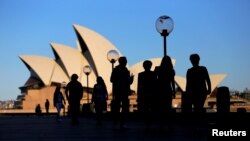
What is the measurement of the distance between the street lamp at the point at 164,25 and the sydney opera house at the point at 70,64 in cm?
3963

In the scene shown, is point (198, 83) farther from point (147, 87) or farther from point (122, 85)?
point (122, 85)

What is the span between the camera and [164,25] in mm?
10227

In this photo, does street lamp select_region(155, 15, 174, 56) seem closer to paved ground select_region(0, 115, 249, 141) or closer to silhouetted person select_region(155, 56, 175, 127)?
silhouetted person select_region(155, 56, 175, 127)

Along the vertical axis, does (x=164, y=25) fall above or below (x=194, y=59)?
above

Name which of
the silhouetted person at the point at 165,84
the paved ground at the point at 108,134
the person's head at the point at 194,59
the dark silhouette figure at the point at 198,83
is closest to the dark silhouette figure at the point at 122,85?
the paved ground at the point at 108,134

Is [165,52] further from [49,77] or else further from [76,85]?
[49,77]

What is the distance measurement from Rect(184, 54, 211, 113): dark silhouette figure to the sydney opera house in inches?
1649

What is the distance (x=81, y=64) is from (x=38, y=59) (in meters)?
5.76

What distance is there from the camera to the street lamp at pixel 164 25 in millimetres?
10242

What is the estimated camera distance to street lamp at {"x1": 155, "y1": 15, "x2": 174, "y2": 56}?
1024 cm

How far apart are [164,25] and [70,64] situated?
43.8 metres

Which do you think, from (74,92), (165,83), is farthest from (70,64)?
(165,83)

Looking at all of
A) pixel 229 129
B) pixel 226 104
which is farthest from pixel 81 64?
pixel 229 129

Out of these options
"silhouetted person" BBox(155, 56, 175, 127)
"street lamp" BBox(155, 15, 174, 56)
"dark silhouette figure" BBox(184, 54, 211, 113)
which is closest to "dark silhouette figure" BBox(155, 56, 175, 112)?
"silhouetted person" BBox(155, 56, 175, 127)
